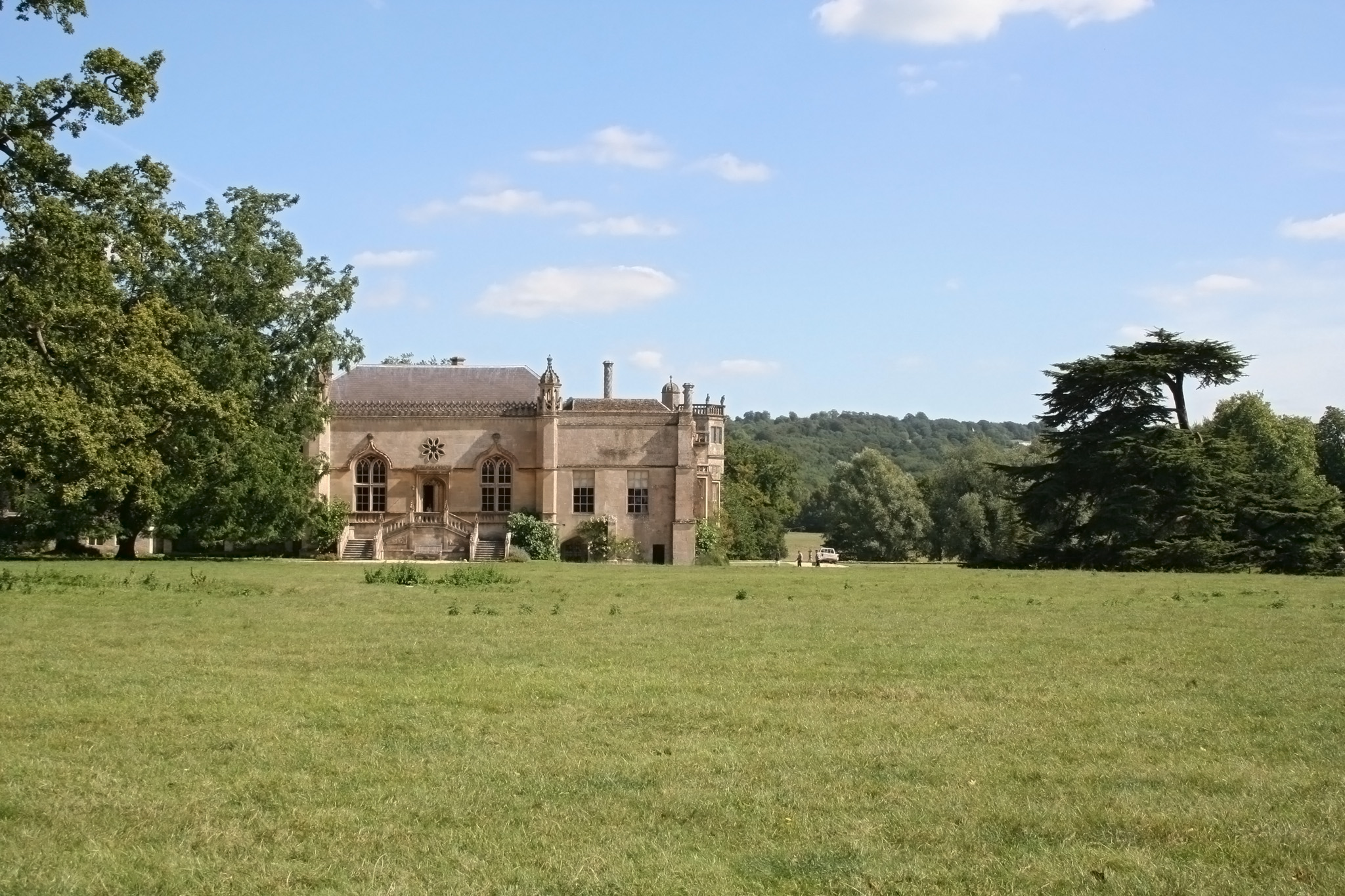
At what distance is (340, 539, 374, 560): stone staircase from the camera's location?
51.4 meters

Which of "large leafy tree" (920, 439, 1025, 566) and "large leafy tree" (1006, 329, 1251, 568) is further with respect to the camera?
"large leafy tree" (920, 439, 1025, 566)

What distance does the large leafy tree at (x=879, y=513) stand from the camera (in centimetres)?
8138

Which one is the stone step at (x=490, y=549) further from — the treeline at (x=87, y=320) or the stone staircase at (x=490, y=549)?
the treeline at (x=87, y=320)

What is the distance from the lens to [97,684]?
11633 mm

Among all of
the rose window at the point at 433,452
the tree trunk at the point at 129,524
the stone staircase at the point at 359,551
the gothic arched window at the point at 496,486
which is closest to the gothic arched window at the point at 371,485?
the rose window at the point at 433,452

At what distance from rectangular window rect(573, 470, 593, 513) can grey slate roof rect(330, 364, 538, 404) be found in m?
3.89

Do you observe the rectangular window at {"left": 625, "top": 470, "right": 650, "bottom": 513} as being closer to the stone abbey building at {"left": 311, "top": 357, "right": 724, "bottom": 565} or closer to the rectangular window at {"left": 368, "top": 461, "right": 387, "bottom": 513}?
the stone abbey building at {"left": 311, "top": 357, "right": 724, "bottom": 565}

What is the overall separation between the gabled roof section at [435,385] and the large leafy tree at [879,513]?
3174 cm

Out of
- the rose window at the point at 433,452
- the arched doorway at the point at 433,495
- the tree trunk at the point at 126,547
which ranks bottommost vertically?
the tree trunk at the point at 126,547

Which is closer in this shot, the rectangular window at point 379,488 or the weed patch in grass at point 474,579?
the weed patch in grass at point 474,579

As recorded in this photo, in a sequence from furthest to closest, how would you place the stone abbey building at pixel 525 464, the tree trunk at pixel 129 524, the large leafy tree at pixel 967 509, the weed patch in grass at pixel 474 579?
1. the large leafy tree at pixel 967 509
2. the stone abbey building at pixel 525 464
3. the tree trunk at pixel 129 524
4. the weed patch in grass at pixel 474 579

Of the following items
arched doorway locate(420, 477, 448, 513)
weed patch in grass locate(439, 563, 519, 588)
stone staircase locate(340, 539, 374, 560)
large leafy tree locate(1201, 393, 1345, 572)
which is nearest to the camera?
weed patch in grass locate(439, 563, 519, 588)

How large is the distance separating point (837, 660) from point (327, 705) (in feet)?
19.0

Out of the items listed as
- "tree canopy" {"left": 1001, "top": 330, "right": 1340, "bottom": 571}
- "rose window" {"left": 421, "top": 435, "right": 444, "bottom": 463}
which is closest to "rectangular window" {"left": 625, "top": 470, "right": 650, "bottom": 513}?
"rose window" {"left": 421, "top": 435, "right": 444, "bottom": 463}
